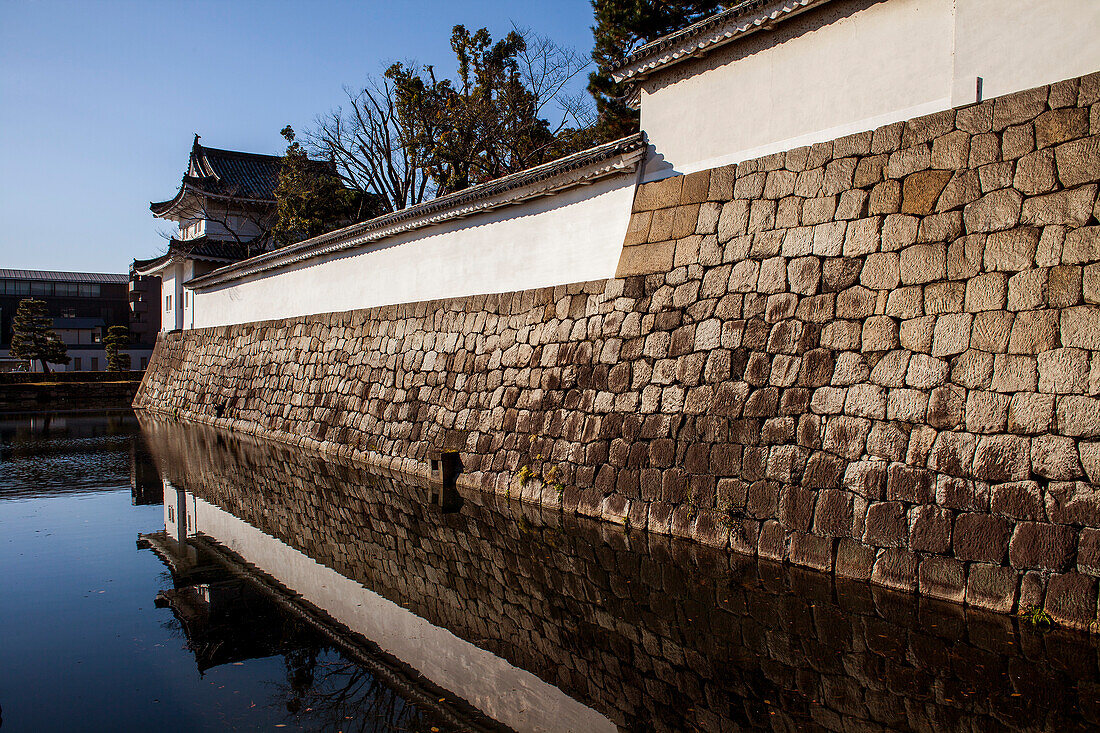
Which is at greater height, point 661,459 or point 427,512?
point 661,459

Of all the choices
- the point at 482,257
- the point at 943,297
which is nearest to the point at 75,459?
the point at 482,257

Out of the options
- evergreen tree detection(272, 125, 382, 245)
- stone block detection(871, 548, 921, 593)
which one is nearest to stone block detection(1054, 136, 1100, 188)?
stone block detection(871, 548, 921, 593)

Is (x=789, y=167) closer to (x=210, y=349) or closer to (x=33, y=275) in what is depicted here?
(x=210, y=349)

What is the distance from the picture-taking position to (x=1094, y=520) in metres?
4.59

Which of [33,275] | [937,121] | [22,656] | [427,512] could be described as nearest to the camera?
[22,656]

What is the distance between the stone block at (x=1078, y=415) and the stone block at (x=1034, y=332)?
393mm

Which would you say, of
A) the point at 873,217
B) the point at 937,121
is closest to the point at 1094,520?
the point at 873,217

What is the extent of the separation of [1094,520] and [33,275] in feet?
182

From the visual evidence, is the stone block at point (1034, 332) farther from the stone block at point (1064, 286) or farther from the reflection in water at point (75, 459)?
the reflection in water at point (75, 459)

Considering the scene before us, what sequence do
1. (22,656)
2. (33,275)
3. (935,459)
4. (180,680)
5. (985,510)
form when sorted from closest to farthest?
(180,680) < (22,656) < (985,510) < (935,459) < (33,275)

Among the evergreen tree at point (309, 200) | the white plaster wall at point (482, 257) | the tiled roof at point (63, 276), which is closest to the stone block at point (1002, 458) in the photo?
the white plaster wall at point (482, 257)

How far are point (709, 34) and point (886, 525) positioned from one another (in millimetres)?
5285

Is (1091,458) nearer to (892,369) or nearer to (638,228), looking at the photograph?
(892,369)

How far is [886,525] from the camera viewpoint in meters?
5.55
